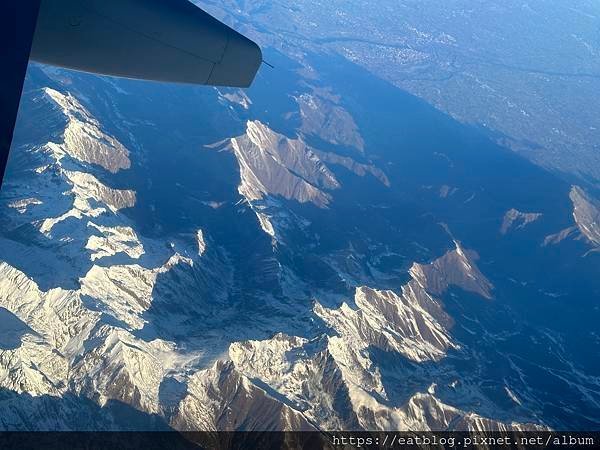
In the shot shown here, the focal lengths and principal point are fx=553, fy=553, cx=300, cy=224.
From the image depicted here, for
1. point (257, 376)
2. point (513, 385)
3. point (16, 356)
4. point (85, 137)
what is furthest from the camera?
point (85, 137)

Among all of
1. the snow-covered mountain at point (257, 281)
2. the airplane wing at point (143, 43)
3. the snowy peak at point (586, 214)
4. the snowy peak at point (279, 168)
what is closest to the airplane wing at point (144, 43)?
the airplane wing at point (143, 43)

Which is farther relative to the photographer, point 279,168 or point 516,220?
point 516,220

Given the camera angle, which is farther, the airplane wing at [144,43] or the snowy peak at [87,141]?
the snowy peak at [87,141]

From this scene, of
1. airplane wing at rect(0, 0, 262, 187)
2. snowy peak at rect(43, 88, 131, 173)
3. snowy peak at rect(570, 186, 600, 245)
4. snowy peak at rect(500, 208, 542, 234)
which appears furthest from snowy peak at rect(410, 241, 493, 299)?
airplane wing at rect(0, 0, 262, 187)

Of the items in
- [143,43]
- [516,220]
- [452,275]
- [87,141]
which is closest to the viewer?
[143,43]

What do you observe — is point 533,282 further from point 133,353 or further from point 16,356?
point 16,356

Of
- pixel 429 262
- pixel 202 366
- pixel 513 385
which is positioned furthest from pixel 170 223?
pixel 513 385

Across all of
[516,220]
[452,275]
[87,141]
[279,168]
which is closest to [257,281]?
[87,141]

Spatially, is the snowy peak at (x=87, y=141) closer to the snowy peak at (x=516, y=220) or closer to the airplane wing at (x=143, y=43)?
the snowy peak at (x=516, y=220)

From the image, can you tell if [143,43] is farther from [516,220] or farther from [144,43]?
[516,220]
